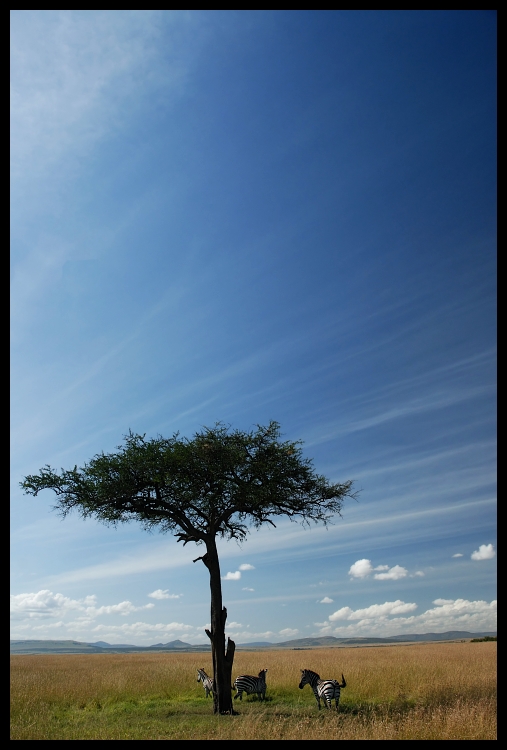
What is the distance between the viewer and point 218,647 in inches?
792

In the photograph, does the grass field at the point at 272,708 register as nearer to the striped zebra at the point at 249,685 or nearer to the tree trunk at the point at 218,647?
the striped zebra at the point at 249,685

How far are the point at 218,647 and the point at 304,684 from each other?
14.5ft

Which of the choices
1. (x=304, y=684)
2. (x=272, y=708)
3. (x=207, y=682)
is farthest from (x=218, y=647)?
(x=304, y=684)

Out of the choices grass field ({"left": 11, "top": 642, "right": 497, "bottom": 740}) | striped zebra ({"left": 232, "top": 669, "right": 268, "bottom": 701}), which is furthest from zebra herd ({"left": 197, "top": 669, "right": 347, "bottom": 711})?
grass field ({"left": 11, "top": 642, "right": 497, "bottom": 740})

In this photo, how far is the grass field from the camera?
47.8 feet

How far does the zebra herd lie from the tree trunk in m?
2.53

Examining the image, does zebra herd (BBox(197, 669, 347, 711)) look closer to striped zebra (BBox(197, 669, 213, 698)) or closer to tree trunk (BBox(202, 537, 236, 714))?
striped zebra (BBox(197, 669, 213, 698))

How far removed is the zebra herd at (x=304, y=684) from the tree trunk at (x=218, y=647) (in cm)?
253

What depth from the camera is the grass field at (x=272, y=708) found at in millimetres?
14555

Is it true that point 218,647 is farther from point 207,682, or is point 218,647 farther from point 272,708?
point 207,682

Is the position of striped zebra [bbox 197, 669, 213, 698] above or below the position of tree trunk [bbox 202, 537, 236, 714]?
below
